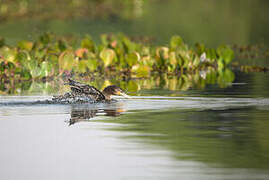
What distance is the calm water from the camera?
241 inches

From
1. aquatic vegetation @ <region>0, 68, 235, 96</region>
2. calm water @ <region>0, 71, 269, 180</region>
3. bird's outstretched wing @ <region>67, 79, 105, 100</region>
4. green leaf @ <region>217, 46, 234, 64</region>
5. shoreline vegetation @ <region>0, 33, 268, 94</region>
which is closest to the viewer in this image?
calm water @ <region>0, 71, 269, 180</region>

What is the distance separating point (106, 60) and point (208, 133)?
8.70 meters

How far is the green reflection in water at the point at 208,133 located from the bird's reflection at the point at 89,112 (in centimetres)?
32

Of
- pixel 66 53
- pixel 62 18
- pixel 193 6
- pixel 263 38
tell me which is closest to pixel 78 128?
pixel 66 53

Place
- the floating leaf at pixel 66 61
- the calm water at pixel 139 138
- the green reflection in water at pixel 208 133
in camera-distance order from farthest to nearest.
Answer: the floating leaf at pixel 66 61 → the green reflection in water at pixel 208 133 → the calm water at pixel 139 138

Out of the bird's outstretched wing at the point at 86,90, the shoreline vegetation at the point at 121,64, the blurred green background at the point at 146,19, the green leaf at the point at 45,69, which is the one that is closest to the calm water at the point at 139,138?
the bird's outstretched wing at the point at 86,90

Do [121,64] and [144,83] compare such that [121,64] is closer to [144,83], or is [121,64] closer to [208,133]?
[144,83]

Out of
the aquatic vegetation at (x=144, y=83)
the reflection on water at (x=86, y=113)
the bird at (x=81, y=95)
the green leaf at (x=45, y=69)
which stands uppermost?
the green leaf at (x=45, y=69)

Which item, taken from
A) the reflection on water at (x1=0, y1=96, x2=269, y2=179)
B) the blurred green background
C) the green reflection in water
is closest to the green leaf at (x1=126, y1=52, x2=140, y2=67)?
the reflection on water at (x1=0, y1=96, x2=269, y2=179)

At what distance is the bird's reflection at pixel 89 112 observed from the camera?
9.13 metres

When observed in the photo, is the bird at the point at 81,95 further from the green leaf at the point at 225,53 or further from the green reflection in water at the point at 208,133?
the green leaf at the point at 225,53

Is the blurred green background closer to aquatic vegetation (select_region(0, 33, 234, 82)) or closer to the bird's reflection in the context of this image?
aquatic vegetation (select_region(0, 33, 234, 82))

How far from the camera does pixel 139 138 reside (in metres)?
7.48

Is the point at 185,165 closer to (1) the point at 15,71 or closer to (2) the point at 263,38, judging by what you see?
(1) the point at 15,71
